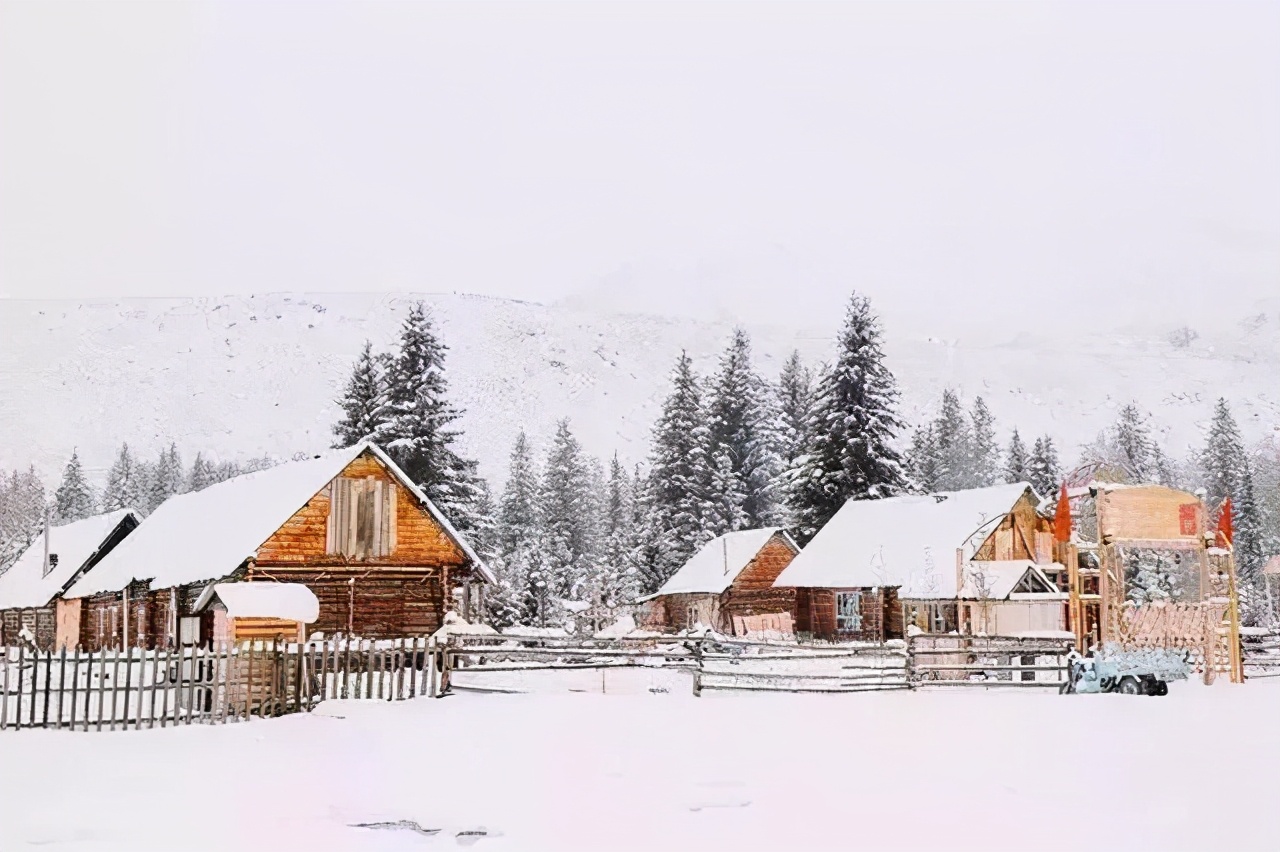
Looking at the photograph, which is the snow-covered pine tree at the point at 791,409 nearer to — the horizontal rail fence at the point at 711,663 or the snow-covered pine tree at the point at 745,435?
the snow-covered pine tree at the point at 745,435

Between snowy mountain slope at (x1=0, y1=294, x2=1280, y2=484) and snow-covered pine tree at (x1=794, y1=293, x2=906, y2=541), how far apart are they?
30154 mm

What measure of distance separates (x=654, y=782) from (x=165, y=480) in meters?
115

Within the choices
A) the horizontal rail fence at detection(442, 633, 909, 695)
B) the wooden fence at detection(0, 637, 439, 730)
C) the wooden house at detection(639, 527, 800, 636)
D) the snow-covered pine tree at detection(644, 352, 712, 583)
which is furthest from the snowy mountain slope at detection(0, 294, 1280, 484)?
the wooden fence at detection(0, 637, 439, 730)

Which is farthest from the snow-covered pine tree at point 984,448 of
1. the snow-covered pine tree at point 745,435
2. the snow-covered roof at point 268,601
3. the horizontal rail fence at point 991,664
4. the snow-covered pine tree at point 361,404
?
the snow-covered roof at point 268,601

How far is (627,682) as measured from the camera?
1270 inches

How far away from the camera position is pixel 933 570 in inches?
1876

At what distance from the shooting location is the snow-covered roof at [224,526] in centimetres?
3531

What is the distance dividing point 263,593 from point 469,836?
2107 centimetres

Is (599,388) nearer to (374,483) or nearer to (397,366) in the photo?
(397,366)

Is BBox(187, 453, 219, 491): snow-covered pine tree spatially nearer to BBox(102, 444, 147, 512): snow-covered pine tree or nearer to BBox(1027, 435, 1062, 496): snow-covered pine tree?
BBox(102, 444, 147, 512): snow-covered pine tree

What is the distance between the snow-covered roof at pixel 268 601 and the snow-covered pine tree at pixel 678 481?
136 ft

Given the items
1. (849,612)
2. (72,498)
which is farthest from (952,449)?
(72,498)

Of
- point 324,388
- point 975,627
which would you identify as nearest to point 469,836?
point 975,627

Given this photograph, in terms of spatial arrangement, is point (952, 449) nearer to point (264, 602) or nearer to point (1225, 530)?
point (1225, 530)
